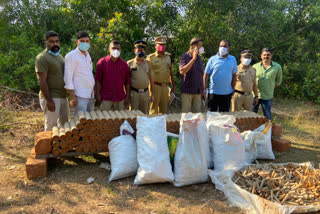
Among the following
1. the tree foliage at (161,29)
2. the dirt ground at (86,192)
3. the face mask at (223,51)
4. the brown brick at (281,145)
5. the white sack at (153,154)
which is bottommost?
the dirt ground at (86,192)

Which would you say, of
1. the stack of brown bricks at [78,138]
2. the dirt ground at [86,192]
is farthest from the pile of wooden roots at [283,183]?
the stack of brown bricks at [78,138]

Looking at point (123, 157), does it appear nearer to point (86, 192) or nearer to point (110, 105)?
point (86, 192)

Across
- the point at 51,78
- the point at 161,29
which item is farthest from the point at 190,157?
the point at 161,29

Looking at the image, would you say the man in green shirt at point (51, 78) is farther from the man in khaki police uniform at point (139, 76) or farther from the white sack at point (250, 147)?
the white sack at point (250, 147)

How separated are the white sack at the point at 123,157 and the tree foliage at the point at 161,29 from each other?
3.91 m

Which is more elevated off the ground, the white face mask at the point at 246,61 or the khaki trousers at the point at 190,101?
the white face mask at the point at 246,61

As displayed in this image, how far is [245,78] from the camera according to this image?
4996 mm

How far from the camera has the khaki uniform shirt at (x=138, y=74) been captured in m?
4.56

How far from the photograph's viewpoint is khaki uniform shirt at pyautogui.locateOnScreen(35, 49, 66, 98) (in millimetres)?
3638

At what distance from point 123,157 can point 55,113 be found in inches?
53.4

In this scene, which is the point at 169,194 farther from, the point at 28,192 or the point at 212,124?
the point at 28,192

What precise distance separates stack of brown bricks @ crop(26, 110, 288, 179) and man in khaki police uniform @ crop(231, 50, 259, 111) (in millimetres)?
2328

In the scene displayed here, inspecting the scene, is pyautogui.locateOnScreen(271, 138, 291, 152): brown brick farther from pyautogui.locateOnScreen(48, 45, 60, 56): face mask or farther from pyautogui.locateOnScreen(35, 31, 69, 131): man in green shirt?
pyautogui.locateOnScreen(48, 45, 60, 56): face mask

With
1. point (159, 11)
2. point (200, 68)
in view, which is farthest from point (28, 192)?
point (159, 11)
